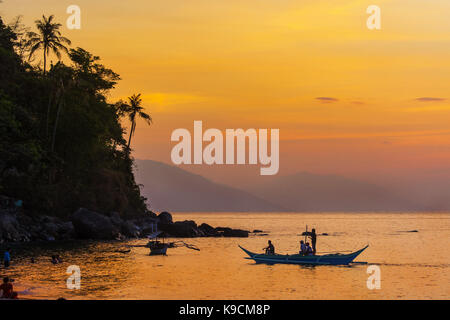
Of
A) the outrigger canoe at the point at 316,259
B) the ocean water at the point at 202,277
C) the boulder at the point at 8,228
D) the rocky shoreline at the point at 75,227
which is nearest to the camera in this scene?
the ocean water at the point at 202,277

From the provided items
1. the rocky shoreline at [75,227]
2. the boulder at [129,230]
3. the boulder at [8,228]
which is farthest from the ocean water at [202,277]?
the boulder at [129,230]

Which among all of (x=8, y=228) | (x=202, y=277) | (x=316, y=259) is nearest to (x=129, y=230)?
(x=8, y=228)

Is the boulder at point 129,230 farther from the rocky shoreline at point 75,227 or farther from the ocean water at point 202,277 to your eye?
the ocean water at point 202,277

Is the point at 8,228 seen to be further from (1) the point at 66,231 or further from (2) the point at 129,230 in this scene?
(2) the point at 129,230

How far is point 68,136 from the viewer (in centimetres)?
8294

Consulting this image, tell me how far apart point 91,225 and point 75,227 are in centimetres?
217

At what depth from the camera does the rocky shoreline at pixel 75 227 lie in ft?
210

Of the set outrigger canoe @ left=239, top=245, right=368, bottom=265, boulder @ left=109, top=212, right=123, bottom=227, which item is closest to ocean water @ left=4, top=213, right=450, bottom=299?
outrigger canoe @ left=239, top=245, right=368, bottom=265

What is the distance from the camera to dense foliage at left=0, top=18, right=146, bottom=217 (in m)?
71.6

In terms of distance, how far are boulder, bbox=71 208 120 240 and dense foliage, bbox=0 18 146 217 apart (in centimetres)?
437

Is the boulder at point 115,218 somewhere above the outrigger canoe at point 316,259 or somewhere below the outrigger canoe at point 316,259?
above

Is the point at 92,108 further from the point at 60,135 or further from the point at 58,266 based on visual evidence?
the point at 58,266
